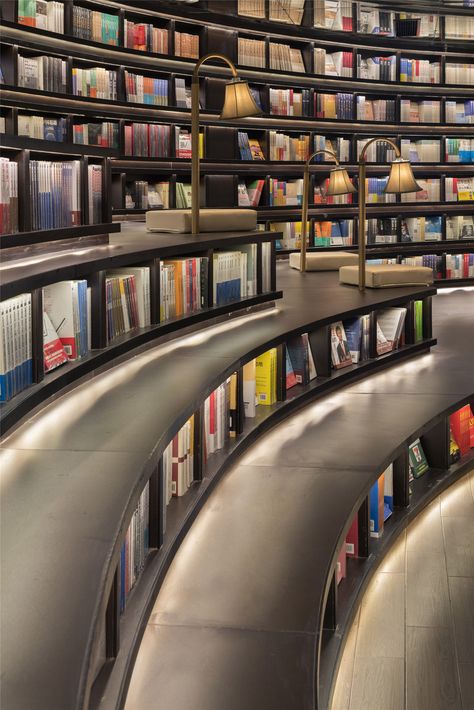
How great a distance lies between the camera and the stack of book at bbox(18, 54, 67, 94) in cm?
620

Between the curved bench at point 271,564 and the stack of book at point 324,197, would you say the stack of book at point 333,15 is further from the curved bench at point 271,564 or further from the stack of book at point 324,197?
the curved bench at point 271,564

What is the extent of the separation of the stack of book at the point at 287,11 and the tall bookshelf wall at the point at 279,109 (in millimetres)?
14

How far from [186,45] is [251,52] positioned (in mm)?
806

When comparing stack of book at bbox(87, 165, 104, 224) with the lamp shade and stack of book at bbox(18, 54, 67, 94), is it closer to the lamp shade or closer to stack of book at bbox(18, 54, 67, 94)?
stack of book at bbox(18, 54, 67, 94)

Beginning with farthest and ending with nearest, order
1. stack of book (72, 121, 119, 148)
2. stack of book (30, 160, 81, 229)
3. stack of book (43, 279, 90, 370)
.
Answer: stack of book (72, 121, 119, 148), stack of book (30, 160, 81, 229), stack of book (43, 279, 90, 370)

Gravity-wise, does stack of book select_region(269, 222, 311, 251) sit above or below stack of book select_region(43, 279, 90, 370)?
above

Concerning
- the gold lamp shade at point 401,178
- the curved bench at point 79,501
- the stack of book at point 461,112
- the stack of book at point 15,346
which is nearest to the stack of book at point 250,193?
the stack of book at point 461,112

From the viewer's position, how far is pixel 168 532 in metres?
2.65

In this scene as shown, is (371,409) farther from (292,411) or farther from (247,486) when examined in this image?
(247,486)

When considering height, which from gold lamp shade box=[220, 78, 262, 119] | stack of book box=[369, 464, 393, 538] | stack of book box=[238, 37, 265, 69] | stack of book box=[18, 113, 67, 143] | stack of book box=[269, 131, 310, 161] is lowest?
stack of book box=[369, 464, 393, 538]

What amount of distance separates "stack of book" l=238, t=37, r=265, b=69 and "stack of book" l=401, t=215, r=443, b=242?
2414mm

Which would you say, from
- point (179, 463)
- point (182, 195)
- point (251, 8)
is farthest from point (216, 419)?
point (251, 8)

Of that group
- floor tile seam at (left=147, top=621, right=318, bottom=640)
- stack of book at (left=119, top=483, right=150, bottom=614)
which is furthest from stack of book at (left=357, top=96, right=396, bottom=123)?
floor tile seam at (left=147, top=621, right=318, bottom=640)

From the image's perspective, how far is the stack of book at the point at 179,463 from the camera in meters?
2.81
